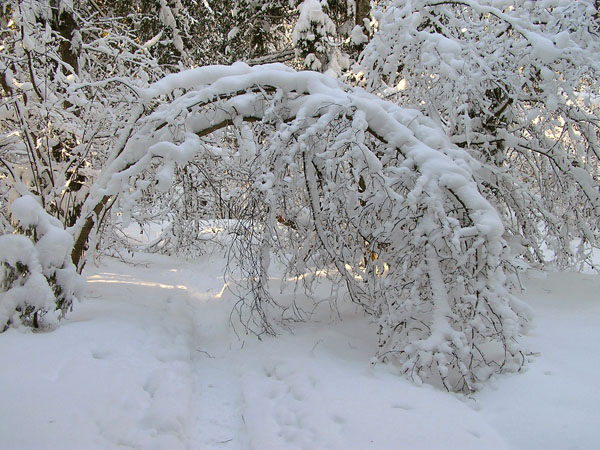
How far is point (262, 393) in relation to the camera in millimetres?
3977

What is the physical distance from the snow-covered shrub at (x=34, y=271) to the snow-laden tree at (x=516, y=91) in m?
4.36

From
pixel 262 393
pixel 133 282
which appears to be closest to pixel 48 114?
pixel 133 282

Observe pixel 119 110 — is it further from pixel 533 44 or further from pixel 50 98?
pixel 533 44

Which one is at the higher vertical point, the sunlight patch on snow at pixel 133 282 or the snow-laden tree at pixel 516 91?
the snow-laden tree at pixel 516 91

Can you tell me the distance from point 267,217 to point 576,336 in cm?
319

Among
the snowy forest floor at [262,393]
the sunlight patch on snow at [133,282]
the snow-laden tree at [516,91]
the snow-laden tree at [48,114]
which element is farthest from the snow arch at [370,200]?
the sunlight patch on snow at [133,282]

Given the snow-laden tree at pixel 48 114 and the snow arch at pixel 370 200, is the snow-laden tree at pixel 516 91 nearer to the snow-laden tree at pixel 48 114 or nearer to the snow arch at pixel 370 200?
the snow arch at pixel 370 200

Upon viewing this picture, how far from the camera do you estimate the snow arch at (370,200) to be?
13.1ft

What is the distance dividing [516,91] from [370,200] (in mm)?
2632

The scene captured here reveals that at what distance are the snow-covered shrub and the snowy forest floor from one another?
7.2 inches

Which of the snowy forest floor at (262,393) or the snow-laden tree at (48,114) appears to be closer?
the snowy forest floor at (262,393)

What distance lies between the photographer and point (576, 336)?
14.9 feet

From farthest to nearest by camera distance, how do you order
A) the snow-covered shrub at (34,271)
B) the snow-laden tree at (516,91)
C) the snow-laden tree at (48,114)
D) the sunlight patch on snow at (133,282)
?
the sunlight patch on snow at (133,282)
the snow-laden tree at (516,91)
the snow-laden tree at (48,114)
the snow-covered shrub at (34,271)

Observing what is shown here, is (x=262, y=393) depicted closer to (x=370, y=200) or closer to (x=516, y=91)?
(x=370, y=200)
